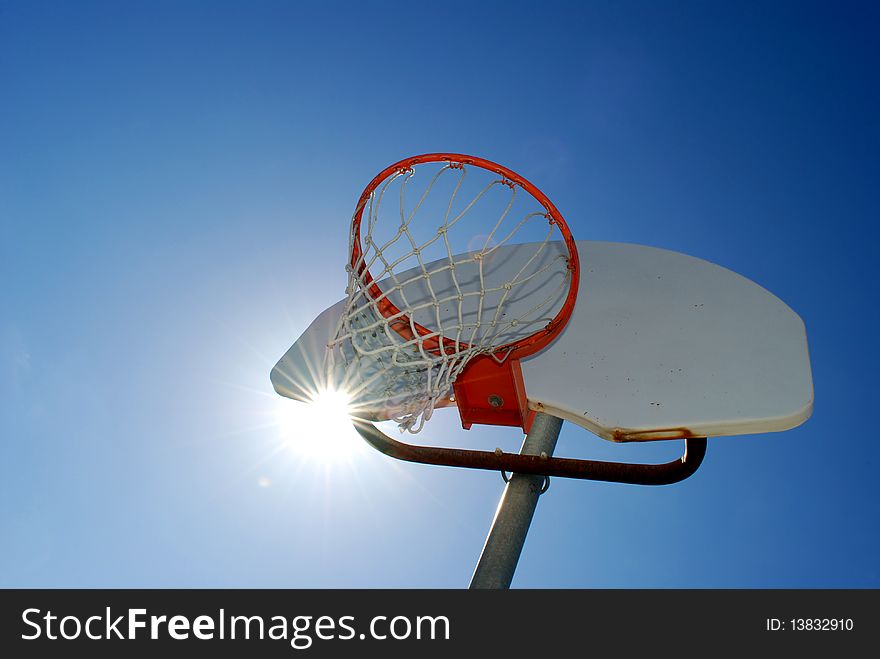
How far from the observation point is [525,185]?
2447 millimetres

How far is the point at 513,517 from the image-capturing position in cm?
226

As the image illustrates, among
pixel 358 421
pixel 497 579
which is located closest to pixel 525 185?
pixel 358 421

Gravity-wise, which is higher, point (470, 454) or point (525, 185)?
point (525, 185)

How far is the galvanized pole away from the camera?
6.86ft

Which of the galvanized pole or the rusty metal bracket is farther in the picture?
the rusty metal bracket

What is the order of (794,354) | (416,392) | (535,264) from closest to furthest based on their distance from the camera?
(794,354) → (416,392) → (535,264)

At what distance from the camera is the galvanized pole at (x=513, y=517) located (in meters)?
2.09

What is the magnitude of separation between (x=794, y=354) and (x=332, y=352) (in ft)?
5.11

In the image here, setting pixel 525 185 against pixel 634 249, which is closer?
pixel 525 185

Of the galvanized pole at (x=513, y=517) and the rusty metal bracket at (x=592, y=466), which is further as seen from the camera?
the rusty metal bracket at (x=592, y=466)

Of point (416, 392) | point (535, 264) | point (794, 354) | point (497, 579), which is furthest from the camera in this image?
point (535, 264)

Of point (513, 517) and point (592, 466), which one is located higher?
point (592, 466)
